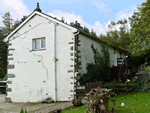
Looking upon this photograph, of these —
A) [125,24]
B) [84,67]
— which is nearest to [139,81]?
[84,67]

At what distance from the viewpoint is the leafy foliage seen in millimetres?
10225

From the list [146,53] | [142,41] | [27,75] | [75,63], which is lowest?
[27,75]

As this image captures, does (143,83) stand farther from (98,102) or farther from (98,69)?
(98,102)

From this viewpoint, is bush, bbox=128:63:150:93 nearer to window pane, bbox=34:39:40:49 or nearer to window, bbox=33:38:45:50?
window, bbox=33:38:45:50

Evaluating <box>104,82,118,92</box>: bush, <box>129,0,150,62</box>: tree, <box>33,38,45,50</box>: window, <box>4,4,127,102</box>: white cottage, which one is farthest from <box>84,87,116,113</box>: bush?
<box>129,0,150,62</box>: tree

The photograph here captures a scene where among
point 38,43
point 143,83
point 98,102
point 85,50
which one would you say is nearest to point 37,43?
point 38,43

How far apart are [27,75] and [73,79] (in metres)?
3.38

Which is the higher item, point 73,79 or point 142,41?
point 142,41

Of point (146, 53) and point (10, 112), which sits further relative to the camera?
point (146, 53)

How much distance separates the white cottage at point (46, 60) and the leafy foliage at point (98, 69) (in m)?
0.37

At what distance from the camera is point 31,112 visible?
7277 mm

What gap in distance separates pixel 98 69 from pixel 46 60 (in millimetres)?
3495

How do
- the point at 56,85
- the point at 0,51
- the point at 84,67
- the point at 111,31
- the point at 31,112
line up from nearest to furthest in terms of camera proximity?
1. the point at 31,112
2. the point at 56,85
3. the point at 84,67
4. the point at 0,51
5. the point at 111,31

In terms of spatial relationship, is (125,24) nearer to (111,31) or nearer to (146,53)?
(111,31)
